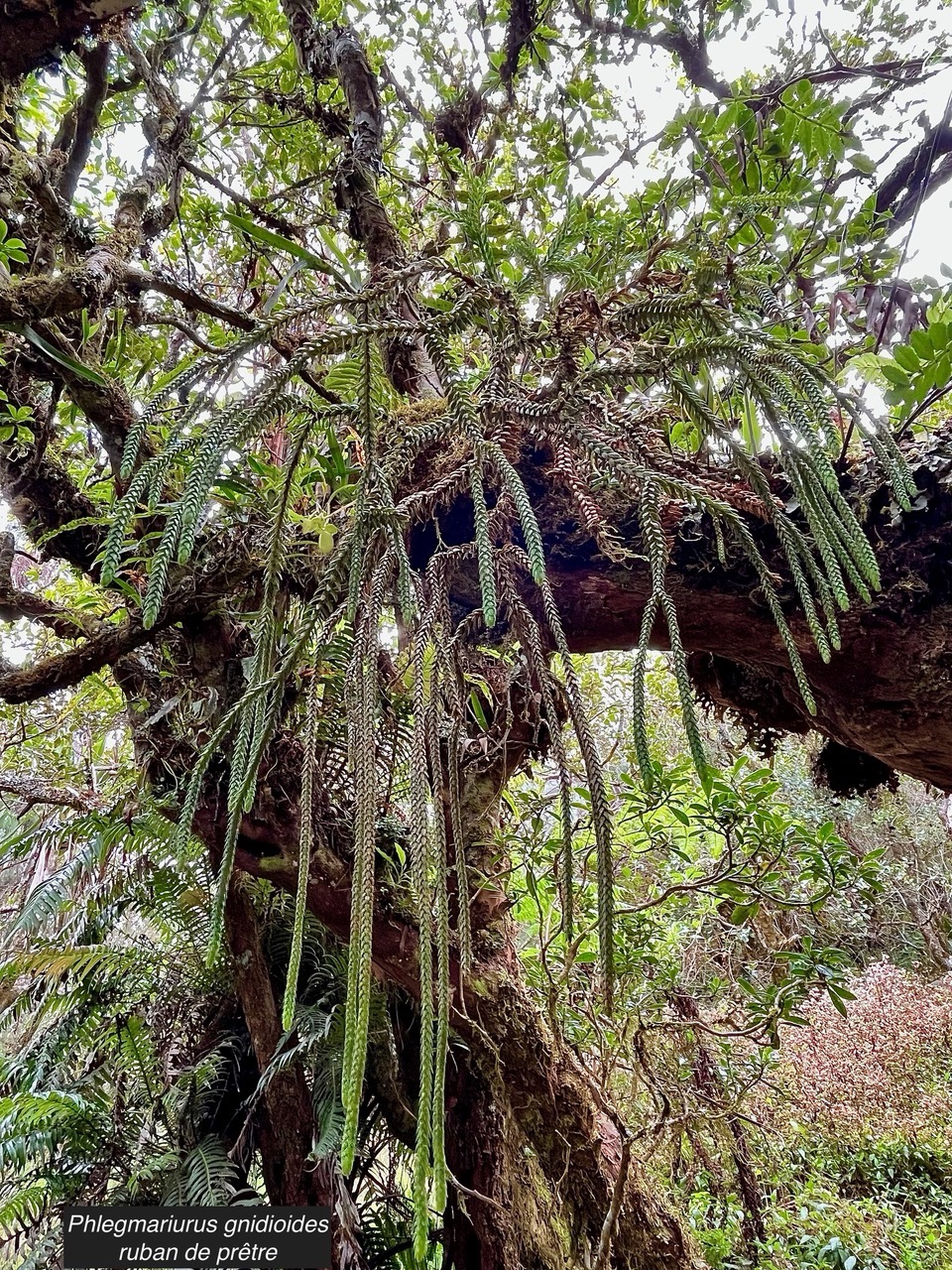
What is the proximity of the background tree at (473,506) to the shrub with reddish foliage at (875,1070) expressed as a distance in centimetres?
161

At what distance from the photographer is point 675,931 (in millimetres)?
2113

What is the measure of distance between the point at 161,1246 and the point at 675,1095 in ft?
3.74

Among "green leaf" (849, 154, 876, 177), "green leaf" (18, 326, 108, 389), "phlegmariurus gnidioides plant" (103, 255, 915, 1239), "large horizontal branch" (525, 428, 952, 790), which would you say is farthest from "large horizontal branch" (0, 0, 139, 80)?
"green leaf" (849, 154, 876, 177)

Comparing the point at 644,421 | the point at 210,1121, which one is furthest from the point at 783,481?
the point at 210,1121

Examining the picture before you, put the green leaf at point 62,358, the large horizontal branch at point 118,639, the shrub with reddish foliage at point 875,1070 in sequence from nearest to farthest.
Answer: the green leaf at point 62,358 < the large horizontal branch at point 118,639 < the shrub with reddish foliage at point 875,1070

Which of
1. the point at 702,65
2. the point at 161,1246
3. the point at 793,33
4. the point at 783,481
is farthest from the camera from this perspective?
the point at 702,65

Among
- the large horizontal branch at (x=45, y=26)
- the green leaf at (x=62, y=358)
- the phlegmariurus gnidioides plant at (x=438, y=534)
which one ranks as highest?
Answer: the large horizontal branch at (x=45, y=26)

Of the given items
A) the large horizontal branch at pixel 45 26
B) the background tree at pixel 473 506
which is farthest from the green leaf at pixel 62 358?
the large horizontal branch at pixel 45 26

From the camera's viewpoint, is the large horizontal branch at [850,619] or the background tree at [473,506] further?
the large horizontal branch at [850,619]

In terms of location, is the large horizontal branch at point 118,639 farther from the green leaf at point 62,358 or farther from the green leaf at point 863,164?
the green leaf at point 863,164

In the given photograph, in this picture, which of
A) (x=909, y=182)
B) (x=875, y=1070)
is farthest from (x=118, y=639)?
(x=875, y=1070)

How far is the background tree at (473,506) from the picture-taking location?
60 centimetres

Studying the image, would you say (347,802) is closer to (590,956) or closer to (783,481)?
(590,956)

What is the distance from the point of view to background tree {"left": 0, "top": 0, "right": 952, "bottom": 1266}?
1.95 ft
